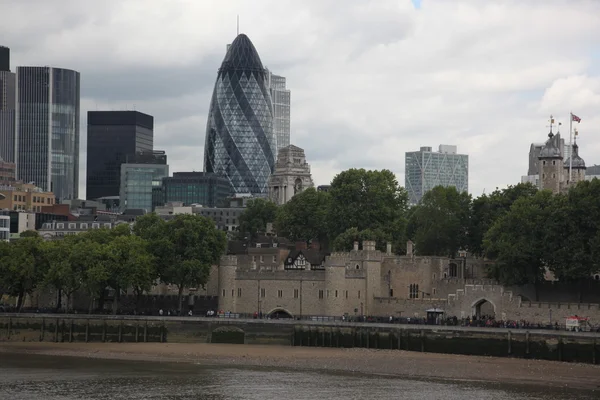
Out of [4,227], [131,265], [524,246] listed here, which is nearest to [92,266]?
[131,265]

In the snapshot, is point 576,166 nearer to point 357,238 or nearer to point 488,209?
point 488,209

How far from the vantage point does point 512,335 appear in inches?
3413

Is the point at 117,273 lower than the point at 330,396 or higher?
higher

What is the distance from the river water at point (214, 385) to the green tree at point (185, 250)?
80.1 feet

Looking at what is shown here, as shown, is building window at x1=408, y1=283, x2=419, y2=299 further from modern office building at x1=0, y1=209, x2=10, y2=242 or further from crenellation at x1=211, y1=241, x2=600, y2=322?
modern office building at x1=0, y1=209, x2=10, y2=242

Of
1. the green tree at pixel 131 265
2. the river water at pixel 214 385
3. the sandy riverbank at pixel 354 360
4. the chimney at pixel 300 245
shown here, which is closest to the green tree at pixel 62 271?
the green tree at pixel 131 265

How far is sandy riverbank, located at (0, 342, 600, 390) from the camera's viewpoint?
7869 cm

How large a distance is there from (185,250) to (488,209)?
30.1 m

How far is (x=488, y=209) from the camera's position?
404ft

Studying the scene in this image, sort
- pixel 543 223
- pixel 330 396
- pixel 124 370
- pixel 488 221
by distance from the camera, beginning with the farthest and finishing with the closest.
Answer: pixel 488 221, pixel 543 223, pixel 124 370, pixel 330 396

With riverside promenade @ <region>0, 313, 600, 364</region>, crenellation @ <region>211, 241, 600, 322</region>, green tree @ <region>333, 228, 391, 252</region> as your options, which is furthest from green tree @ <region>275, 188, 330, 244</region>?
riverside promenade @ <region>0, 313, 600, 364</region>

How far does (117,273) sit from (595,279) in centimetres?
3970

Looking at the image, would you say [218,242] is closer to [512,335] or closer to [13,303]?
[13,303]

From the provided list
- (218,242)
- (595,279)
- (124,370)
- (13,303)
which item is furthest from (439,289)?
(13,303)
